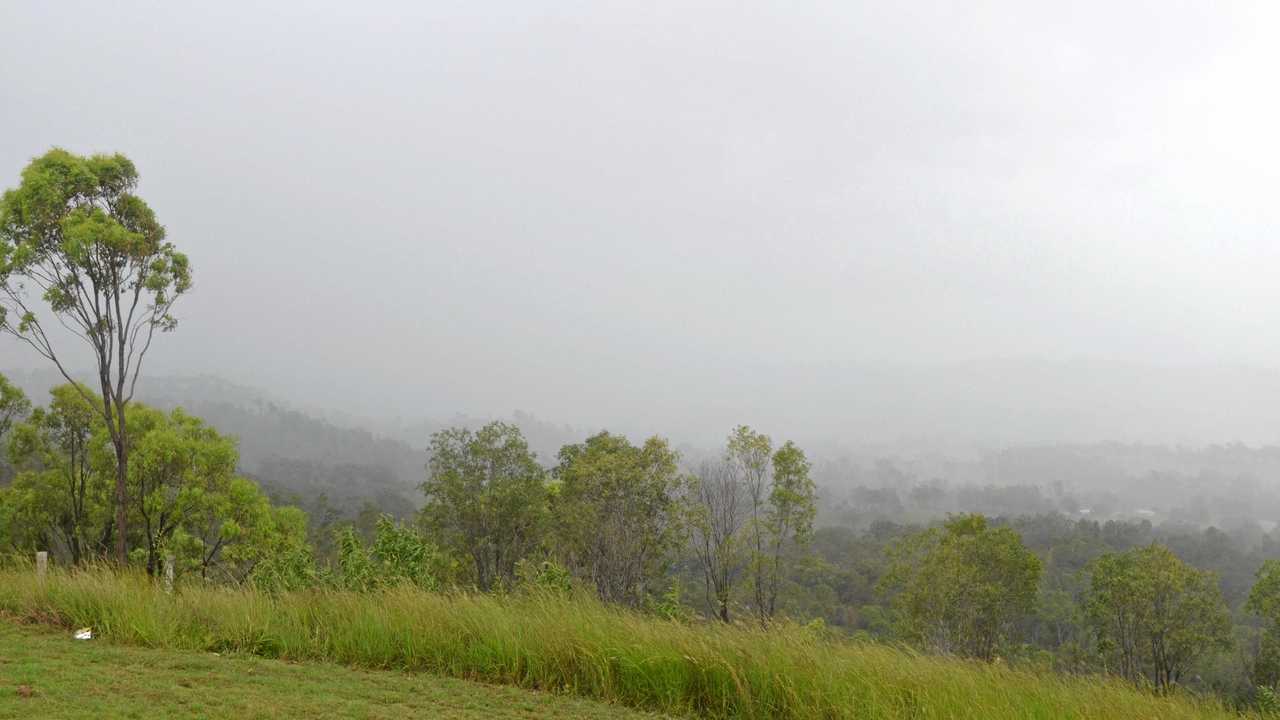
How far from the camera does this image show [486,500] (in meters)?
26.1

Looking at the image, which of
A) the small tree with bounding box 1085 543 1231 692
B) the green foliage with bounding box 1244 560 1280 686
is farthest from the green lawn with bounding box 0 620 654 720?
the green foliage with bounding box 1244 560 1280 686

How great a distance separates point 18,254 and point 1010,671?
16451 millimetres

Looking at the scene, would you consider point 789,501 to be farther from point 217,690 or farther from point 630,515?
point 217,690

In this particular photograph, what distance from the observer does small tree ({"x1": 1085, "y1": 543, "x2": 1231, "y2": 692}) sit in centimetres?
3038

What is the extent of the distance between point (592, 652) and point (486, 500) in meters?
20.8

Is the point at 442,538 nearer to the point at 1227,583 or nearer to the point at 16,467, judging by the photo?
the point at 16,467

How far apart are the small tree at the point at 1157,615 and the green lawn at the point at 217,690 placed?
3380cm

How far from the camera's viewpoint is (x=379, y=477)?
375 ft

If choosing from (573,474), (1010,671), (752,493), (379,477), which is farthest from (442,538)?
(379,477)

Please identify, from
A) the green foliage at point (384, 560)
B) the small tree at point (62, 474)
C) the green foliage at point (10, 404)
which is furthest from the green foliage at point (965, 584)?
the green foliage at point (10, 404)

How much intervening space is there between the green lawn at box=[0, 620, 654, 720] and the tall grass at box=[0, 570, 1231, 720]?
0.34 m

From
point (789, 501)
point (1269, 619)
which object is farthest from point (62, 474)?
point (1269, 619)

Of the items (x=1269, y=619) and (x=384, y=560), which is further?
(x=1269, y=619)

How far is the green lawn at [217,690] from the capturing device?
4.59 metres
